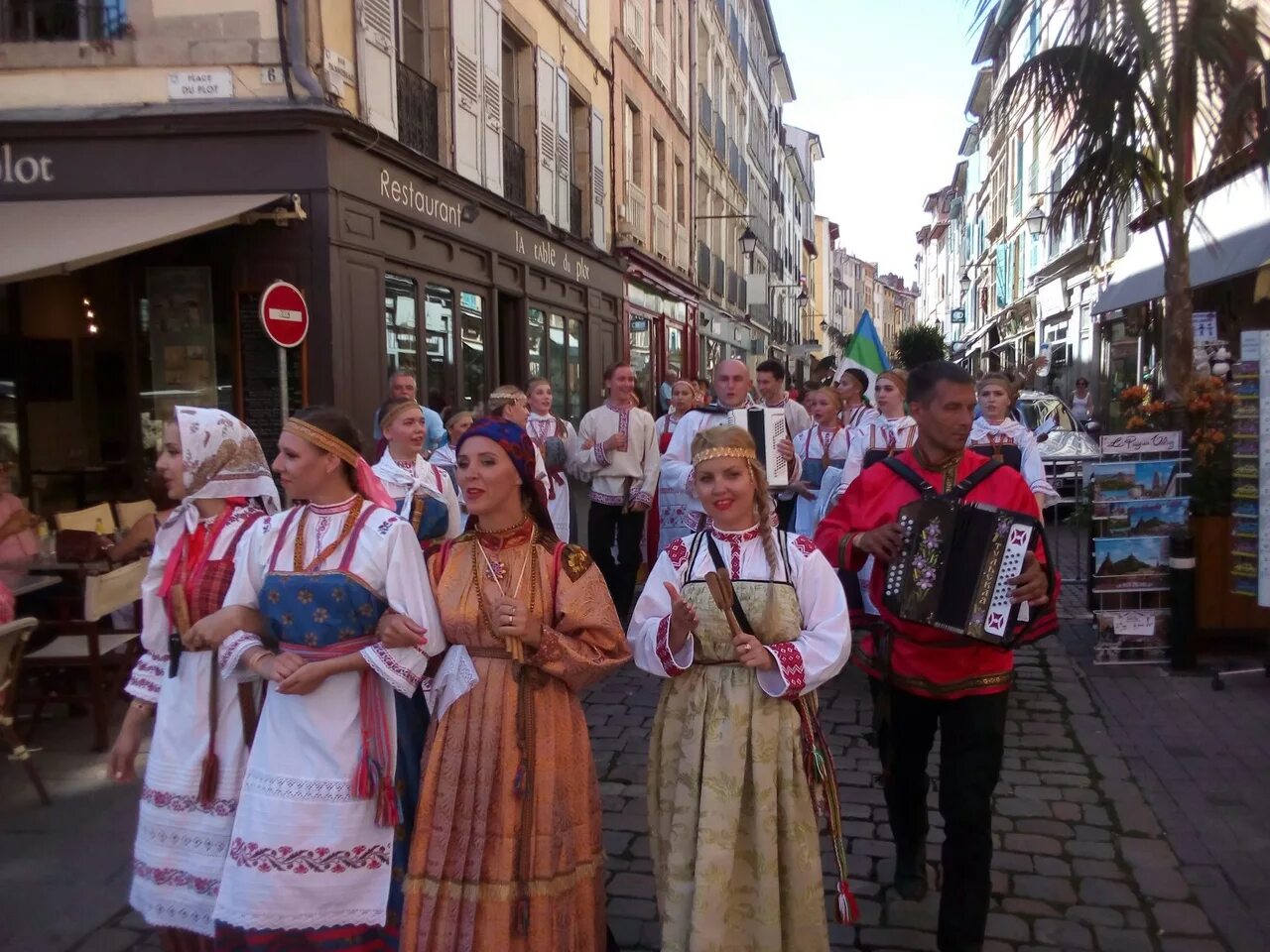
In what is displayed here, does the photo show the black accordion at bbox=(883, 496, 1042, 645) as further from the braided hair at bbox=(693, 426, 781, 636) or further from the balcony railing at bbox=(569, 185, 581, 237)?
the balcony railing at bbox=(569, 185, 581, 237)

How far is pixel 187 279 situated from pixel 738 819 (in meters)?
8.68

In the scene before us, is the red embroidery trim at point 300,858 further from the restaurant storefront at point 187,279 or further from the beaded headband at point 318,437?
the restaurant storefront at point 187,279

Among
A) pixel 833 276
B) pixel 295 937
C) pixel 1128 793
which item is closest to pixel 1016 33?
pixel 1128 793

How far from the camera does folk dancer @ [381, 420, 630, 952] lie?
9.52 feet

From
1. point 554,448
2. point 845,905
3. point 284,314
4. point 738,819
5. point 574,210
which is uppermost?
point 574,210

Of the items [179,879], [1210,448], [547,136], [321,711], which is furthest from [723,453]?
[547,136]

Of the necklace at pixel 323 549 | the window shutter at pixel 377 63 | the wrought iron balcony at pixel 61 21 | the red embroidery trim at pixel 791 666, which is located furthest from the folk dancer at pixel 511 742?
the wrought iron balcony at pixel 61 21

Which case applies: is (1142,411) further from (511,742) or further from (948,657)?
(511,742)

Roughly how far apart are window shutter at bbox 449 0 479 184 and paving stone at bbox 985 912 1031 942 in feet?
34.2

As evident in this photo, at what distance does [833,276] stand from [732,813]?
9123 centimetres

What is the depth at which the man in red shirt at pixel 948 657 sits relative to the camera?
133 inches

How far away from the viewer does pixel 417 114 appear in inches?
447

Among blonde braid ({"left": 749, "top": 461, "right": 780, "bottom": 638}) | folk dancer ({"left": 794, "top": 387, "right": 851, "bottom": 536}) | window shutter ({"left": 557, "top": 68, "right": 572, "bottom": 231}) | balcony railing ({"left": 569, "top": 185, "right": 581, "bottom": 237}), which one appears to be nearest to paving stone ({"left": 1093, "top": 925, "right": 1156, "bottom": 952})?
blonde braid ({"left": 749, "top": 461, "right": 780, "bottom": 638})

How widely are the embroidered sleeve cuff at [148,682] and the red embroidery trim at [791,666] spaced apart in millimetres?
1845
